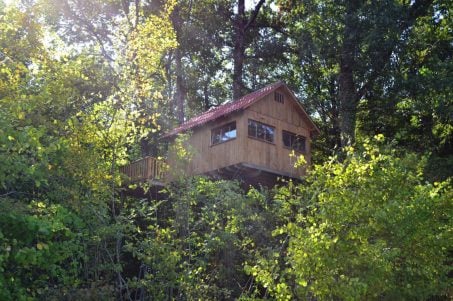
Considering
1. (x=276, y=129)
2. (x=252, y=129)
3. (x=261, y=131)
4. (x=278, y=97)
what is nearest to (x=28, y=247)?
(x=252, y=129)

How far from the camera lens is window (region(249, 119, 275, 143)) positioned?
2050 centimetres

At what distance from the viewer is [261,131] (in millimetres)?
20875

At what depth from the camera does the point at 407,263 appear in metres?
9.23

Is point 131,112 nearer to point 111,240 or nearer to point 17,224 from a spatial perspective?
point 111,240

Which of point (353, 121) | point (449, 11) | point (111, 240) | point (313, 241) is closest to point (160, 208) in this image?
point (111, 240)

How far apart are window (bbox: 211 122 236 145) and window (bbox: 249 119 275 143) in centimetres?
72

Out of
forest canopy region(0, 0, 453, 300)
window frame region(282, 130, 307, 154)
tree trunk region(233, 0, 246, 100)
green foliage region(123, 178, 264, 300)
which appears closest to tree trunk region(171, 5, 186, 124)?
tree trunk region(233, 0, 246, 100)

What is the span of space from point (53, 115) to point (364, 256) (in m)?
6.82

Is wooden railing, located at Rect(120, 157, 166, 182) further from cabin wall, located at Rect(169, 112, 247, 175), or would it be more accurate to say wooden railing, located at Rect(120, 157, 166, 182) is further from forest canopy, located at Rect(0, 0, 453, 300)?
forest canopy, located at Rect(0, 0, 453, 300)

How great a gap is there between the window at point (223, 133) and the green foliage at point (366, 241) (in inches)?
418

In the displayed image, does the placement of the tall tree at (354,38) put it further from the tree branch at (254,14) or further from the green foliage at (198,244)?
the green foliage at (198,244)

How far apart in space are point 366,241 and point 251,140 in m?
11.8

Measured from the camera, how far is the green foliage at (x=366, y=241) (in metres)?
8.36

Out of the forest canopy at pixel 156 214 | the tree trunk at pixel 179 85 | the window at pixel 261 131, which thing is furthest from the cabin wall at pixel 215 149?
the tree trunk at pixel 179 85
